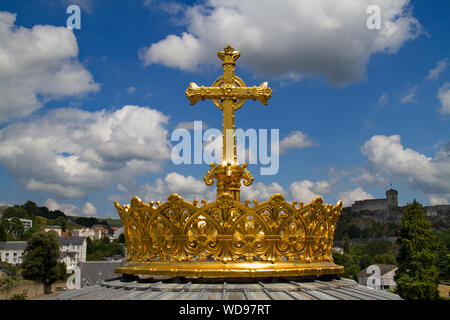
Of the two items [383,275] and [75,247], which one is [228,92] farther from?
[75,247]

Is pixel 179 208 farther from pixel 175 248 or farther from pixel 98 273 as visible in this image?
pixel 98 273

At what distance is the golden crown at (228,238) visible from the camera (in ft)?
16.8

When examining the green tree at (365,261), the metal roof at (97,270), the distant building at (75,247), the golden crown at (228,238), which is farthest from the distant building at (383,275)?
the distant building at (75,247)

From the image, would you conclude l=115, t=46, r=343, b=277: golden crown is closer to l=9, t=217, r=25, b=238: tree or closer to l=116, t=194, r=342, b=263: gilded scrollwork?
l=116, t=194, r=342, b=263: gilded scrollwork

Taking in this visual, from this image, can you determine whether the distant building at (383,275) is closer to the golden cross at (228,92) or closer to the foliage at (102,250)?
the golden cross at (228,92)

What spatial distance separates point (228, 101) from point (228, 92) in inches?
6.4

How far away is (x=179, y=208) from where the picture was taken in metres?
5.30

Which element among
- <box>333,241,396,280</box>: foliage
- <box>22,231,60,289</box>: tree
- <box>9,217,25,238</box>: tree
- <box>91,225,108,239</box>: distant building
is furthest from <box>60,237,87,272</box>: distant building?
<box>91,225,108,239</box>: distant building

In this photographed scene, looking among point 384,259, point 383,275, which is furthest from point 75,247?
point 383,275

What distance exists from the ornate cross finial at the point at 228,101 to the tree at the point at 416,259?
3312 cm

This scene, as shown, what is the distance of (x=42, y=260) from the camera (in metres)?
63.6

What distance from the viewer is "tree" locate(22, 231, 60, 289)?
62.8m

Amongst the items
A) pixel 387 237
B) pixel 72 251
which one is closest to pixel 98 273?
pixel 72 251
